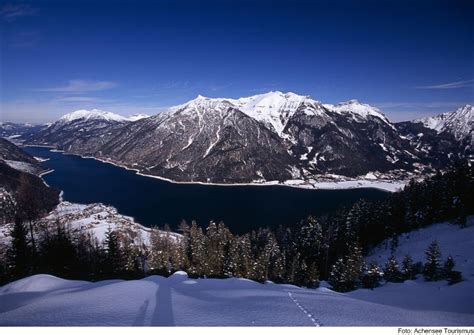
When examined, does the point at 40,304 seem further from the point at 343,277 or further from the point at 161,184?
the point at 161,184

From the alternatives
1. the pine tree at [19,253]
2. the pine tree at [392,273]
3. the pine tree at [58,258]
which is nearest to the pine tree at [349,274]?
the pine tree at [392,273]

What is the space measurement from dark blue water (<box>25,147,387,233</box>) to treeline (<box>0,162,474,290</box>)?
123 feet

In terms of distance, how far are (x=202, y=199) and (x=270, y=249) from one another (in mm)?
85387

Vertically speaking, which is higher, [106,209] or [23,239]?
[23,239]

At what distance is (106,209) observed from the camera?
93.0 m

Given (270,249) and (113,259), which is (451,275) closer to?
(270,249)

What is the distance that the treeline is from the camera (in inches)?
778

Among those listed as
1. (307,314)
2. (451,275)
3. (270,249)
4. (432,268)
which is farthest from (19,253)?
(432,268)

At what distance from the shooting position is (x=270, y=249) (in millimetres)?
38719

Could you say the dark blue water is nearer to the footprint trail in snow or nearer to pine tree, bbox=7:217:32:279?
pine tree, bbox=7:217:32:279

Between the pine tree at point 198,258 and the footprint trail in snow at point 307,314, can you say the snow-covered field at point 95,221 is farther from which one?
the footprint trail in snow at point 307,314

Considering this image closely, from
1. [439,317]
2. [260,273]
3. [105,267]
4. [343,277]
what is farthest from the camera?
[260,273]

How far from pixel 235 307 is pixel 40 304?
15.2ft

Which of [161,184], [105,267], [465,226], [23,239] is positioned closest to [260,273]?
[105,267]
